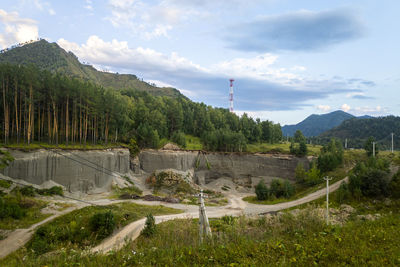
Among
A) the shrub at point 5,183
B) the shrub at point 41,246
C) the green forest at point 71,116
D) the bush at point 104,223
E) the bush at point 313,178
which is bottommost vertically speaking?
the bush at point 313,178

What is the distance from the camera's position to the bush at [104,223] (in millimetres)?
21225

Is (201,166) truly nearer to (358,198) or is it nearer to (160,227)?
(358,198)

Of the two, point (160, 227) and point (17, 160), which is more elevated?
point (17, 160)

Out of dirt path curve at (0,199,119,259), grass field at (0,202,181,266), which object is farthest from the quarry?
grass field at (0,202,181,266)

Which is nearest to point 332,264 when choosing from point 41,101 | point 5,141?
point 5,141

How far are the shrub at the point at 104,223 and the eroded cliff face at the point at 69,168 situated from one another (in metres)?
23.1

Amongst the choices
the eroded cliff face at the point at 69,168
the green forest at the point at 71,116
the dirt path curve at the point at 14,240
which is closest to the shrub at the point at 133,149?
the green forest at the point at 71,116

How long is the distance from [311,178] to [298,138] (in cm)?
5289

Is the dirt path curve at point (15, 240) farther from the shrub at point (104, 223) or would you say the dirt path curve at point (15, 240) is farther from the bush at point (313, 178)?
the bush at point (313, 178)

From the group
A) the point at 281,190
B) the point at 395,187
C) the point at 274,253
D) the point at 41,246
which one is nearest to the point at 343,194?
the point at 395,187

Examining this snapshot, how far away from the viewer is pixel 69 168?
43.0 m

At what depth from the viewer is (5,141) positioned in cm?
4081

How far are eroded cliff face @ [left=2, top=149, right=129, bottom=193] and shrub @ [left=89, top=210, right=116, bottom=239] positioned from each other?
909 inches

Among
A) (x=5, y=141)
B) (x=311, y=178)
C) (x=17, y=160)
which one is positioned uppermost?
(x=5, y=141)
